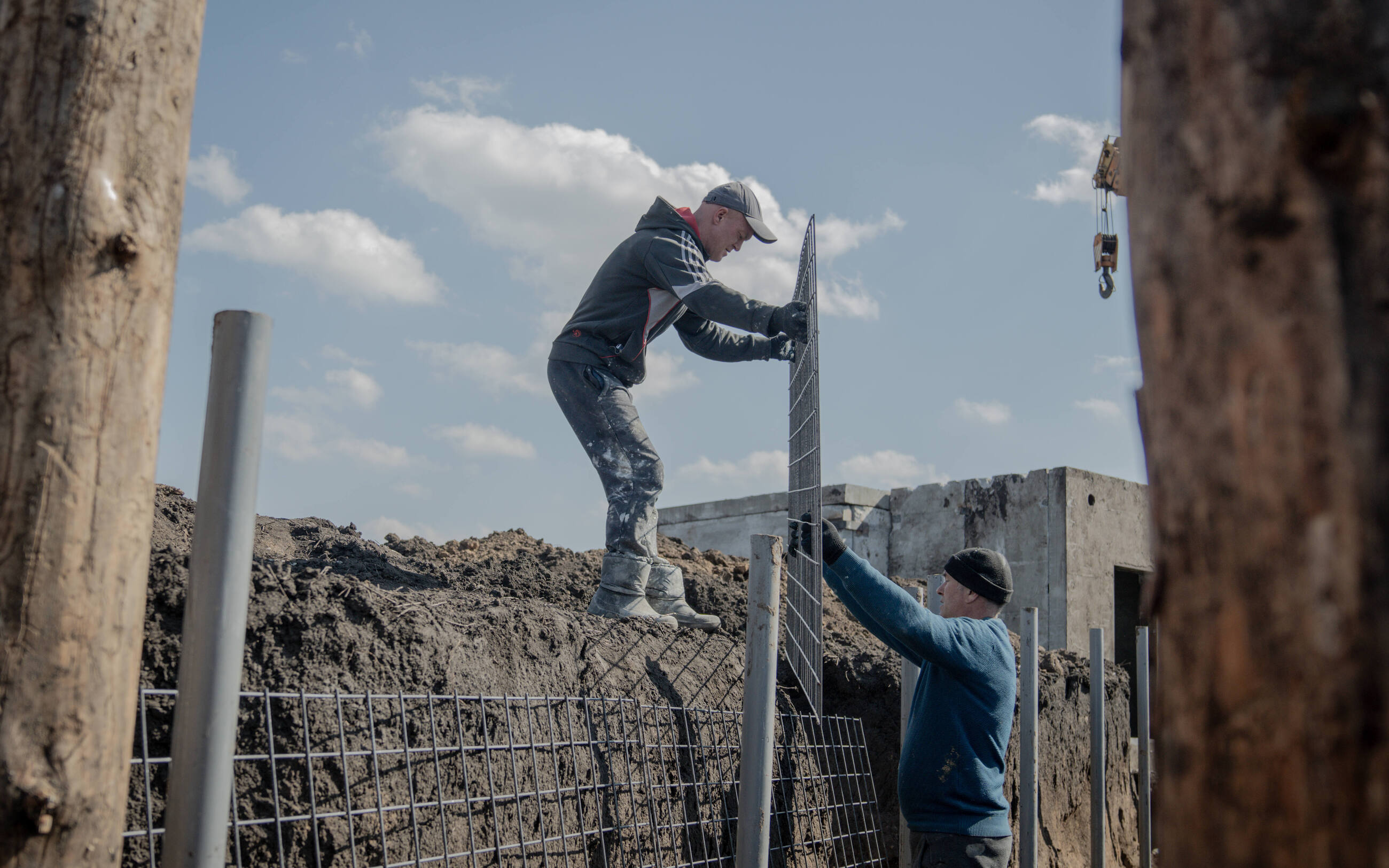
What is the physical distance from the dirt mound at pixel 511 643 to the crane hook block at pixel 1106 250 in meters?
7.08

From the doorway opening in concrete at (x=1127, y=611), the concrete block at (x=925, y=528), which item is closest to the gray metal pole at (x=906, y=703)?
the concrete block at (x=925, y=528)

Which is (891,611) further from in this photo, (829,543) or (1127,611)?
(1127,611)

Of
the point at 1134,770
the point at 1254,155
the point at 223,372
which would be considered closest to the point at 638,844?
the point at 223,372

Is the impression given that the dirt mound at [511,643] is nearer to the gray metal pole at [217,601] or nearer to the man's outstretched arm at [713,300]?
the gray metal pole at [217,601]

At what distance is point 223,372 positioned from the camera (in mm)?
1651

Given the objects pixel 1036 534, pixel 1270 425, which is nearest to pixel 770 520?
pixel 1036 534

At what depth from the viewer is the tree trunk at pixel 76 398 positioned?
131 cm

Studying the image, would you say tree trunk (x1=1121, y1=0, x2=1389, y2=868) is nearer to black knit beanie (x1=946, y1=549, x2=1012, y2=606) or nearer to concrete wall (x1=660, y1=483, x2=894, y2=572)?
black knit beanie (x1=946, y1=549, x2=1012, y2=606)

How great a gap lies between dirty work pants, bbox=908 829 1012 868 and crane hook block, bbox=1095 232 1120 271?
35.0 feet

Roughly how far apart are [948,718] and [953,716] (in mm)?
17

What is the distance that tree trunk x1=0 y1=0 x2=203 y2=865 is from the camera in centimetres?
131

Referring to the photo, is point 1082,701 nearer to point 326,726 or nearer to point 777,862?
point 777,862

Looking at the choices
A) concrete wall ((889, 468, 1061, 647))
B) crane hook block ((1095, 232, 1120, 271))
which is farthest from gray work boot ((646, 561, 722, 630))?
crane hook block ((1095, 232, 1120, 271))

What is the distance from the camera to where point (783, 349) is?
4.81m
